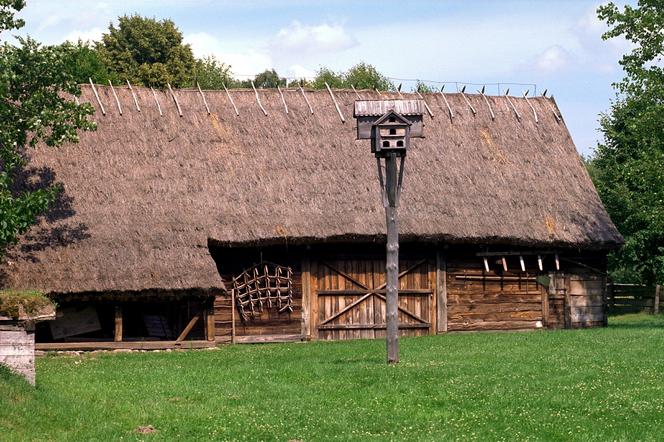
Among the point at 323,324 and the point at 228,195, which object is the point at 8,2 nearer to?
the point at 228,195

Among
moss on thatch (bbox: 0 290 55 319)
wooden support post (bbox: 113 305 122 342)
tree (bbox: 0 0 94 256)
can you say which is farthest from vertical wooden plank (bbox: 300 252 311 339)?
moss on thatch (bbox: 0 290 55 319)

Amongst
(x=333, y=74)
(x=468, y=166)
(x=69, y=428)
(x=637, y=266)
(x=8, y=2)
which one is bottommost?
(x=69, y=428)

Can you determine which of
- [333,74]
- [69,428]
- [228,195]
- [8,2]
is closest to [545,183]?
[228,195]

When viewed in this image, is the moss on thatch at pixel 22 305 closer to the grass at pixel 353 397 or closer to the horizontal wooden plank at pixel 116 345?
the grass at pixel 353 397

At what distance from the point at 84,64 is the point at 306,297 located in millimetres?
17194

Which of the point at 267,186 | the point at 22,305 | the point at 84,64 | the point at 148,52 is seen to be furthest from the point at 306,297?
the point at 148,52

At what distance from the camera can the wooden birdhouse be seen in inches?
808

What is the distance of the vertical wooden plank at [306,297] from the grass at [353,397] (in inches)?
235

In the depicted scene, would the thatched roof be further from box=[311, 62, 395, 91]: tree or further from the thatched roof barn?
box=[311, 62, 395, 91]: tree

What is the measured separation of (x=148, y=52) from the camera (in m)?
56.0

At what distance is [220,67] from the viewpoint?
240 ft

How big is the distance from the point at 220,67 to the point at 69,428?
61.1 m

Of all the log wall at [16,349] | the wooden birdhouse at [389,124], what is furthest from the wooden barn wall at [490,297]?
the log wall at [16,349]

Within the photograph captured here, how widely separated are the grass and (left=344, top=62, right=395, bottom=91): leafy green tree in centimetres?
4639
